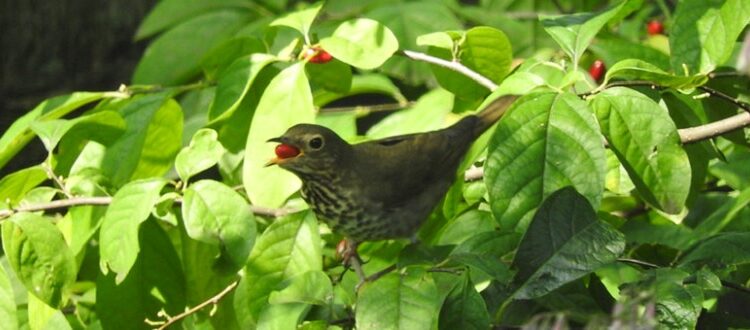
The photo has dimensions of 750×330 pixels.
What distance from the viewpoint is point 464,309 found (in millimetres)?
1988

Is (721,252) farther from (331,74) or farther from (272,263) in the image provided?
(331,74)

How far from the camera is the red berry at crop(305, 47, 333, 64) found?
2596 millimetres

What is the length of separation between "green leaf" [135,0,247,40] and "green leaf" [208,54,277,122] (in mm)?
1440

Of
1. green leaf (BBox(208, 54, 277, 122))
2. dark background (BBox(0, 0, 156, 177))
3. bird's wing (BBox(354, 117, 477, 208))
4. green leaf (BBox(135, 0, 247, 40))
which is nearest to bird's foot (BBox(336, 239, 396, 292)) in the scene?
bird's wing (BBox(354, 117, 477, 208))

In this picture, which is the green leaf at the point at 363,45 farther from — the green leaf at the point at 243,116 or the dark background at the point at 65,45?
the dark background at the point at 65,45

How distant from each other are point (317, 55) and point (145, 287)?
56 centimetres

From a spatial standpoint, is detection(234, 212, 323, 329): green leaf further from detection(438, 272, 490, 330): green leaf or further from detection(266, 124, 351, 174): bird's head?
detection(438, 272, 490, 330): green leaf

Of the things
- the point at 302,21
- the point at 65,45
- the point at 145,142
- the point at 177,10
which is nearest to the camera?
the point at 302,21

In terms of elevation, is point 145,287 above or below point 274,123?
below

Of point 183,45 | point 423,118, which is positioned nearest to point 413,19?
point 423,118

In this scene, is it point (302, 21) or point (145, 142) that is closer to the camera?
point (302, 21)

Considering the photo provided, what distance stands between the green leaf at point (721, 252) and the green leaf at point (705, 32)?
1.05 ft

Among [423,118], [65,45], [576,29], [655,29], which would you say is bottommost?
[65,45]

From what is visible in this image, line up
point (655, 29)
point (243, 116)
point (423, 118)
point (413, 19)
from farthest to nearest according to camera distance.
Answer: point (655, 29) → point (413, 19) → point (423, 118) → point (243, 116)
